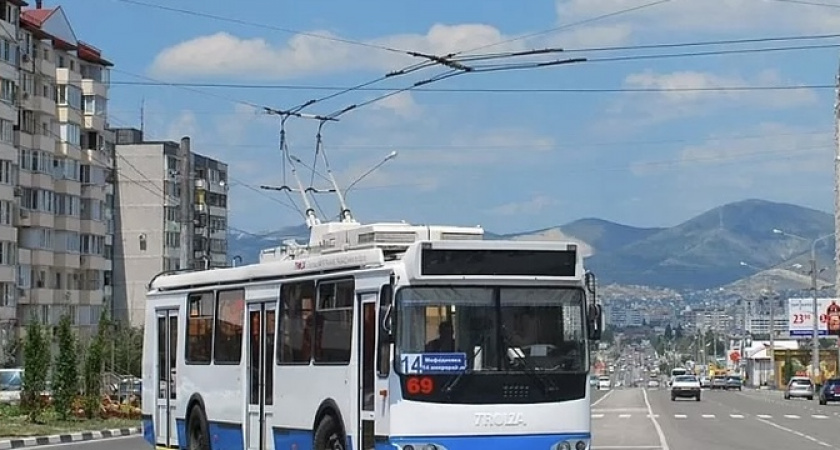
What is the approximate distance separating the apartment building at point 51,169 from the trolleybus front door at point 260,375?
5605 cm

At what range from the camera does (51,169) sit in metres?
84.0

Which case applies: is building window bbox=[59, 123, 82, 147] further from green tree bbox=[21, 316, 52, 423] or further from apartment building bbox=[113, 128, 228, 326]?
green tree bbox=[21, 316, 52, 423]

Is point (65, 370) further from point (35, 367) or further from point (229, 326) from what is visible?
point (229, 326)

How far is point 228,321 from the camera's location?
68.1 ft

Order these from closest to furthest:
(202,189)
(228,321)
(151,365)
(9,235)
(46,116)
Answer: (228,321) → (151,365) → (9,235) → (46,116) → (202,189)

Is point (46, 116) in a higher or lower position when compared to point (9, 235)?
higher

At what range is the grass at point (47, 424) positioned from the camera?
3530 centimetres

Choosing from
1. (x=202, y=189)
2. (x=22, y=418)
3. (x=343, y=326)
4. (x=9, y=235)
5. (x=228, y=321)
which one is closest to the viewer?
(x=343, y=326)

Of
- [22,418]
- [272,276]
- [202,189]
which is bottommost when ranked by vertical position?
[22,418]

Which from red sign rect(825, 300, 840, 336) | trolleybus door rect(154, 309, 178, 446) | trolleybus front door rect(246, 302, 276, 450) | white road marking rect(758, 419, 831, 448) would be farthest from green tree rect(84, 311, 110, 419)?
red sign rect(825, 300, 840, 336)

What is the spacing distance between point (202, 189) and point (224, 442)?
89040mm

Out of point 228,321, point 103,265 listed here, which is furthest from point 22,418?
point 103,265

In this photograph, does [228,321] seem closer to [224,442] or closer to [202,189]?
[224,442]

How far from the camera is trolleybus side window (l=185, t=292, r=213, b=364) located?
2144 cm
